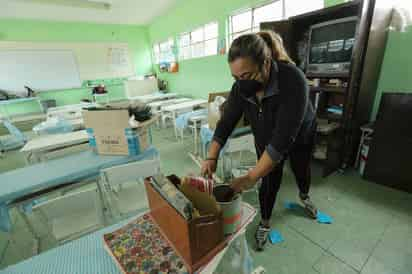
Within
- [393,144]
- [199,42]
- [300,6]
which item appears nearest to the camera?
[393,144]

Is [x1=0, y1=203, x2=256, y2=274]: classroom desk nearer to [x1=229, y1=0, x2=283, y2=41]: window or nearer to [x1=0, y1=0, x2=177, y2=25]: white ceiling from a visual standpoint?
[x1=229, y1=0, x2=283, y2=41]: window

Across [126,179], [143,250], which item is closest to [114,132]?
[126,179]

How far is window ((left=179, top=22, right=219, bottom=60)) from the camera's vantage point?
13.6 ft

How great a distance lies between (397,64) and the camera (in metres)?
1.99

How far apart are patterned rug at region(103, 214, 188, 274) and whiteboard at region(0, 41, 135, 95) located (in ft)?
22.2

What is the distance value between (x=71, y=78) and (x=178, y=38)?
357cm

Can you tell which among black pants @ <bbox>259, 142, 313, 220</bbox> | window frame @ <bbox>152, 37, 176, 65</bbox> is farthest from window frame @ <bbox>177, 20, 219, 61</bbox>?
black pants @ <bbox>259, 142, 313, 220</bbox>

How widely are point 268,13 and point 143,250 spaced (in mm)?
3616

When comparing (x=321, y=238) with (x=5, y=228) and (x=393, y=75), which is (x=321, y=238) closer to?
(x=393, y=75)

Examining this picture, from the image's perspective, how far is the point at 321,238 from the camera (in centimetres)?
147

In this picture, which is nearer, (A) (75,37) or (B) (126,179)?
(B) (126,179)

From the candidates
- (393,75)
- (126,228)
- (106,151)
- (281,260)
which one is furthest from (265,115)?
(393,75)

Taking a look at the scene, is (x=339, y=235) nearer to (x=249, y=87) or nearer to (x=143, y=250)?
(x=249, y=87)

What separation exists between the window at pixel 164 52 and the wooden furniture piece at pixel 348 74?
4052mm
